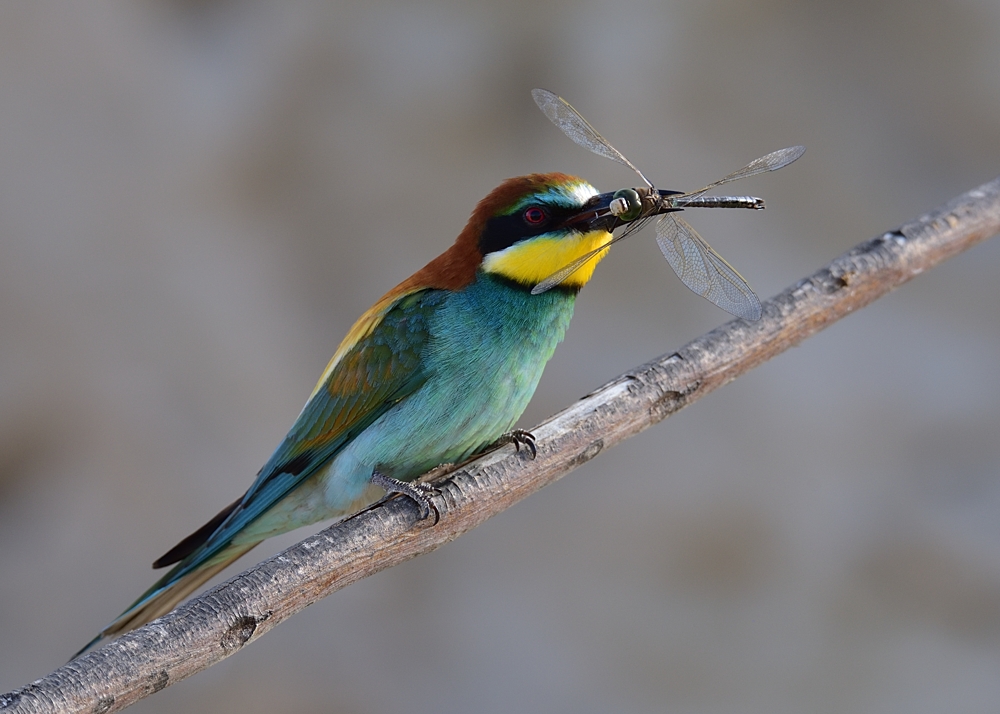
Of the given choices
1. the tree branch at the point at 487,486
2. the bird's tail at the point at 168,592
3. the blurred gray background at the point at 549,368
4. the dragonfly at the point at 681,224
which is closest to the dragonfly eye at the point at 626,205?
the dragonfly at the point at 681,224

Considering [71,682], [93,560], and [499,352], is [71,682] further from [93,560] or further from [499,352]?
[93,560]

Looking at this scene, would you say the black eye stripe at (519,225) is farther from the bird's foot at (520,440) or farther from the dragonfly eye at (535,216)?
the bird's foot at (520,440)

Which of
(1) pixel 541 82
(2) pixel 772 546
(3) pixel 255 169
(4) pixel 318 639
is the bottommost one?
(2) pixel 772 546

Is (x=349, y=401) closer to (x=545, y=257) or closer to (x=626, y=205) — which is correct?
(x=545, y=257)

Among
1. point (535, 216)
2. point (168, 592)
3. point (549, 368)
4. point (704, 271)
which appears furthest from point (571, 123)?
point (549, 368)

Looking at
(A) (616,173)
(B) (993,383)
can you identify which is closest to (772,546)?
(B) (993,383)

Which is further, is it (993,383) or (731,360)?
(993,383)
